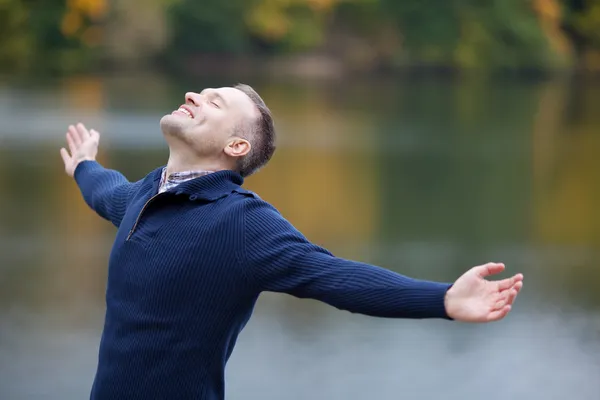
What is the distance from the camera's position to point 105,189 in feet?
9.75

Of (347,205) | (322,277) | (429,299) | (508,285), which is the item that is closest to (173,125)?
(322,277)

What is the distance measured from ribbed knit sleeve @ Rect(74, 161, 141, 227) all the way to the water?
2.35 meters

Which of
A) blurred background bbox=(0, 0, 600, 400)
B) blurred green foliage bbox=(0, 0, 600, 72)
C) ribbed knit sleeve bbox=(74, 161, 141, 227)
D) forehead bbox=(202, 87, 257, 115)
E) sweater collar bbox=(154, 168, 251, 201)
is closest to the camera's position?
sweater collar bbox=(154, 168, 251, 201)

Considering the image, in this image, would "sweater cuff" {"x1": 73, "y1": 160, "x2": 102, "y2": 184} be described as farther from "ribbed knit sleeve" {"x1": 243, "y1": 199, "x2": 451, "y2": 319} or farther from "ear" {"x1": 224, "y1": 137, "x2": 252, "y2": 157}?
"ribbed knit sleeve" {"x1": 243, "y1": 199, "x2": 451, "y2": 319}

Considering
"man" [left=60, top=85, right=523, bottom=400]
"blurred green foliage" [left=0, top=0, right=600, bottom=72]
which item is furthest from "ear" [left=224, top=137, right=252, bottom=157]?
"blurred green foliage" [left=0, top=0, right=600, bottom=72]

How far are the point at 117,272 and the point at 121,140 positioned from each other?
13889mm

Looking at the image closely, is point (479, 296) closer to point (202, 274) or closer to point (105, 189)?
point (202, 274)

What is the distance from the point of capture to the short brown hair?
8.57 feet

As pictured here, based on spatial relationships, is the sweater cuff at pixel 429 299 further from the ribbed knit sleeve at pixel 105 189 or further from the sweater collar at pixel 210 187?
the ribbed knit sleeve at pixel 105 189

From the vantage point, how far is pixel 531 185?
41.3 feet

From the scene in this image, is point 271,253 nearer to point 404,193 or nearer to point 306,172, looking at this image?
point 404,193

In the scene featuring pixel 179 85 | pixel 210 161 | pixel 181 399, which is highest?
pixel 210 161

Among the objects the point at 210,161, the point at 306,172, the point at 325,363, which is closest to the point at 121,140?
the point at 306,172

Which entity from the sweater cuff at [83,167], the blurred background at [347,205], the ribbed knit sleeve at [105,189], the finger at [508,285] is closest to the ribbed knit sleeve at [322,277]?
the finger at [508,285]
